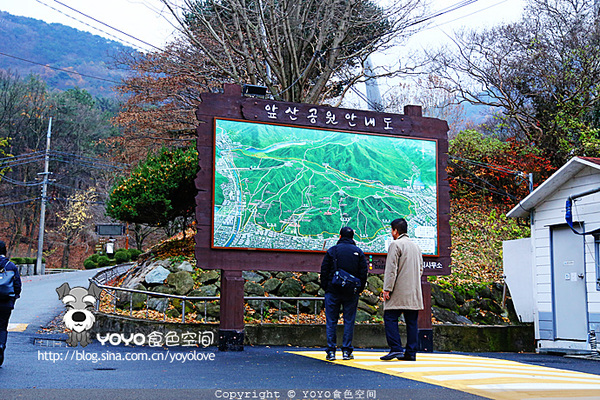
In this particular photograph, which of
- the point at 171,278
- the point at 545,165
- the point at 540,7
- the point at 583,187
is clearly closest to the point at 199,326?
the point at 171,278

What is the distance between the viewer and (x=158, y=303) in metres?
15.4

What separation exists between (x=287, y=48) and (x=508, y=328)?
36.3 ft

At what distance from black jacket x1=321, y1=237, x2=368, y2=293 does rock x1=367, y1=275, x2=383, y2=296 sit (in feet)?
28.9

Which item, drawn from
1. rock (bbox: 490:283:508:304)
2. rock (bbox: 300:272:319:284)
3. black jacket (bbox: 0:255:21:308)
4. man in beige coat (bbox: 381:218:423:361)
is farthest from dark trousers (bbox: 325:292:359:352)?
rock (bbox: 490:283:508:304)

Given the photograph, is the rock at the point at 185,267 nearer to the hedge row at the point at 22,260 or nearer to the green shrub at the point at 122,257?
the green shrub at the point at 122,257

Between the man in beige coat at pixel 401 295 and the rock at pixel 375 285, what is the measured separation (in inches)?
342

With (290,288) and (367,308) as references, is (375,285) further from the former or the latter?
(290,288)

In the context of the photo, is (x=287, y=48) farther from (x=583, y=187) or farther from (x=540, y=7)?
(x=540, y=7)

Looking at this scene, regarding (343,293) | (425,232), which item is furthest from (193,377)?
(425,232)

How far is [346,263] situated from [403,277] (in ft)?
2.87

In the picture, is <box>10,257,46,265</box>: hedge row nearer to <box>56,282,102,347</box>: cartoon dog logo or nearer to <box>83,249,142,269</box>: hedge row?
<box>83,249,142,269</box>: hedge row

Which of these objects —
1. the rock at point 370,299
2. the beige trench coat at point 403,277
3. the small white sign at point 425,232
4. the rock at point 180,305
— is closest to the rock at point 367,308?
the rock at point 370,299

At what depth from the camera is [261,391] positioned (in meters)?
6.14

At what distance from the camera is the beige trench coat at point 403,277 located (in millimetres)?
8766
